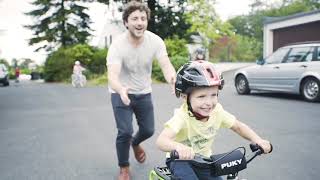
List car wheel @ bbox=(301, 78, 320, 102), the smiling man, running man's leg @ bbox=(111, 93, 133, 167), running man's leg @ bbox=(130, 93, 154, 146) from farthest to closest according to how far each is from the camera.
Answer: car wheel @ bbox=(301, 78, 320, 102)
running man's leg @ bbox=(130, 93, 154, 146)
running man's leg @ bbox=(111, 93, 133, 167)
the smiling man

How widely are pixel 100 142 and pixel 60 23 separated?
3870cm

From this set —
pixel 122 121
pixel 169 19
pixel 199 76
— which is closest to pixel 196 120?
pixel 199 76

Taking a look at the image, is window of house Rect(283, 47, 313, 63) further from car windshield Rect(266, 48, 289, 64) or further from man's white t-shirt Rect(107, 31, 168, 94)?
man's white t-shirt Rect(107, 31, 168, 94)

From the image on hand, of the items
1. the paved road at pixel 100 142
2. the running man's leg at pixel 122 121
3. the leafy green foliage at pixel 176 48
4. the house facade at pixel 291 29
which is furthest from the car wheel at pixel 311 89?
the leafy green foliage at pixel 176 48

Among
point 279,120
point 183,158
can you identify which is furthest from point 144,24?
point 279,120

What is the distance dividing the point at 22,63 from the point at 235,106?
83027 millimetres

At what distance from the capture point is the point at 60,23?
44.2m

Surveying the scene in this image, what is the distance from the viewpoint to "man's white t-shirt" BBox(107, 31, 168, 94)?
4.45 metres

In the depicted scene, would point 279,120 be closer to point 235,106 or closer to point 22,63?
point 235,106

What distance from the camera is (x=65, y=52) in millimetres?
34906

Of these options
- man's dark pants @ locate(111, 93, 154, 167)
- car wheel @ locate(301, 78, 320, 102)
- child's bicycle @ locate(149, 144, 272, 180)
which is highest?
child's bicycle @ locate(149, 144, 272, 180)

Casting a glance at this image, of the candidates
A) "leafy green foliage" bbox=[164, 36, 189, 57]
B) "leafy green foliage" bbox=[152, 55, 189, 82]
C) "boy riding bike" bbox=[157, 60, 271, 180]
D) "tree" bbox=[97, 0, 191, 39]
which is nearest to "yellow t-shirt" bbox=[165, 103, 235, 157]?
"boy riding bike" bbox=[157, 60, 271, 180]

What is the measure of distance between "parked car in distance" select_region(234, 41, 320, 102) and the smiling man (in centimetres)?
850

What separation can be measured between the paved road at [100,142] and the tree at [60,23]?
106 feet
